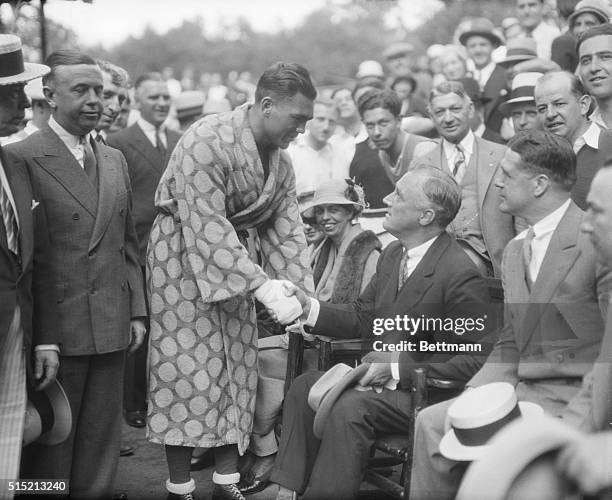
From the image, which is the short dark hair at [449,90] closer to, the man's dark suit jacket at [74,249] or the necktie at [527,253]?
the necktie at [527,253]

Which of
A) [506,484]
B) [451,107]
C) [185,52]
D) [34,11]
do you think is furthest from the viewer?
[185,52]

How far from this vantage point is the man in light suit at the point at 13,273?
3504 mm

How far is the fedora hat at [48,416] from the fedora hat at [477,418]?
5.39 feet

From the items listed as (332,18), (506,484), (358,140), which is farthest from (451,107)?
(332,18)

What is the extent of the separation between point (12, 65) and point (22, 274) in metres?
0.87

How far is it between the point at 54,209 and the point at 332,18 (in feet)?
138

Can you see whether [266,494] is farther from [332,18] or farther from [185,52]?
[332,18]

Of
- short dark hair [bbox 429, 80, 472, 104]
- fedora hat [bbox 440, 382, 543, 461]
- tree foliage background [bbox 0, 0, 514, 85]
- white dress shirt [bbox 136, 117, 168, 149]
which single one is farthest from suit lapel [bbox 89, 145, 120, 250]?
tree foliage background [bbox 0, 0, 514, 85]

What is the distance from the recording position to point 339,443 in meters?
3.77

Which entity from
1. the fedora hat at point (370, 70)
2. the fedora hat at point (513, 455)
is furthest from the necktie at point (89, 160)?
the fedora hat at point (370, 70)

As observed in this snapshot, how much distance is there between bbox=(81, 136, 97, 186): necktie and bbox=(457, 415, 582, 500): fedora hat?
2679 mm

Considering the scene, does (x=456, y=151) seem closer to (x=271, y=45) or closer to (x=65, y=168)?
(x=65, y=168)

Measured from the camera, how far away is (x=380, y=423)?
151 inches

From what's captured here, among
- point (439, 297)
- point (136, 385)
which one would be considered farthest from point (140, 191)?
point (439, 297)
